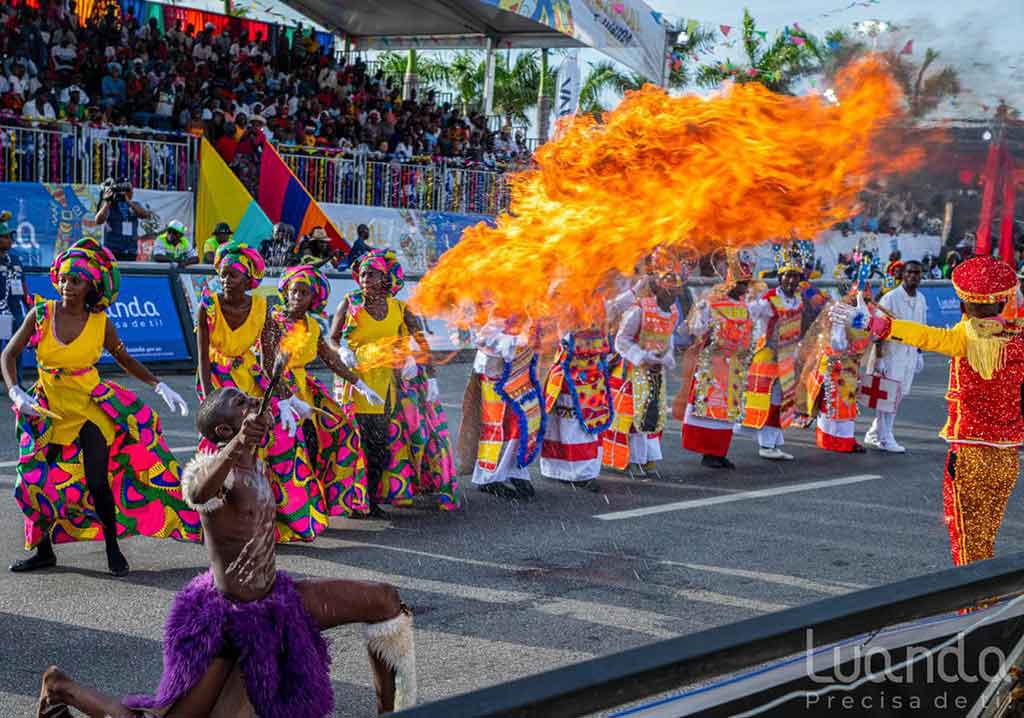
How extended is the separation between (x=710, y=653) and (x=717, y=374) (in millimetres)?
8297

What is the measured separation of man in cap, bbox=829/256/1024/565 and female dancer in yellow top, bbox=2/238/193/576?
4.02m

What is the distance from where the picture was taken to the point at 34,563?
6.52 meters

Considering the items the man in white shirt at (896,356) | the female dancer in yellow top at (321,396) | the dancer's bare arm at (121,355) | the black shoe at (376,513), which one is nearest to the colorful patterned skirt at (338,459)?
the female dancer in yellow top at (321,396)

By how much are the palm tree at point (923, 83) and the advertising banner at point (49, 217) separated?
11.5 m

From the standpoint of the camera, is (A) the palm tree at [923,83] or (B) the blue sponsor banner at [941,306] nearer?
(A) the palm tree at [923,83]

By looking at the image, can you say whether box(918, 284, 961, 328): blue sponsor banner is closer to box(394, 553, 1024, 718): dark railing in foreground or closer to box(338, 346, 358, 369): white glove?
box(338, 346, 358, 369): white glove

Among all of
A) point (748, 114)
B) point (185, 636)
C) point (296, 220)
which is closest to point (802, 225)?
point (748, 114)

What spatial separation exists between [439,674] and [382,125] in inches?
725

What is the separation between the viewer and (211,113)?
18.8m

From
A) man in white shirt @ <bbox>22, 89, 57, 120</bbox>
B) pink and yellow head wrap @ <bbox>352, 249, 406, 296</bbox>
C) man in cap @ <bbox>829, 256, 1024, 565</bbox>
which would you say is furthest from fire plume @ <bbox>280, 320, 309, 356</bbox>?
man in white shirt @ <bbox>22, 89, 57, 120</bbox>

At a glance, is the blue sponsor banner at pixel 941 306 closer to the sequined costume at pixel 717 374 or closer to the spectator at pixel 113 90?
the sequined costume at pixel 717 374

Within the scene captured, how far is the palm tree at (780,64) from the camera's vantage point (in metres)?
6.71

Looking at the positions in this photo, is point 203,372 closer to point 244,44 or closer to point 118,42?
point 118,42

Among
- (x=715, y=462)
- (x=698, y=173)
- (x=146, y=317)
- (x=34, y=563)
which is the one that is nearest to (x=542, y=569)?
(x=698, y=173)
